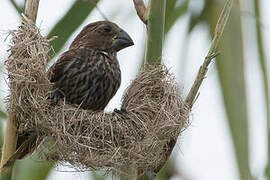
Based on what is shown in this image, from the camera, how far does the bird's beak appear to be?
263cm

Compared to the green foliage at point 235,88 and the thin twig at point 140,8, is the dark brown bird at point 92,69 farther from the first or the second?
the green foliage at point 235,88

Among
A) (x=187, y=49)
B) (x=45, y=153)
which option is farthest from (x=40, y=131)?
(x=187, y=49)

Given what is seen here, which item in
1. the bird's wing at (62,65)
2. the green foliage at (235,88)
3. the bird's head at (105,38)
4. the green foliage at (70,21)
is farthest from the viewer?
the bird's head at (105,38)

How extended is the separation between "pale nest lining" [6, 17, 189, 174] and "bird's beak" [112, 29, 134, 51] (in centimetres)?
63

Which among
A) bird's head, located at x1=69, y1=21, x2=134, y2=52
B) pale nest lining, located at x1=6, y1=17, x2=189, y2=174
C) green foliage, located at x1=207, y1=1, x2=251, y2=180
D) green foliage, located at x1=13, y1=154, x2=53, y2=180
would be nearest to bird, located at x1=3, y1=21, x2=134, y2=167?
bird's head, located at x1=69, y1=21, x2=134, y2=52

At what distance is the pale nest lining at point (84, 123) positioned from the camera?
5.73ft

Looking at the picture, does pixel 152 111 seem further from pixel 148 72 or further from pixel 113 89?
pixel 113 89

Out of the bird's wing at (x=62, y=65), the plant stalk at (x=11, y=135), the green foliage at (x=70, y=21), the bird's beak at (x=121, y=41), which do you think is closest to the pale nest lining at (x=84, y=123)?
the plant stalk at (x=11, y=135)

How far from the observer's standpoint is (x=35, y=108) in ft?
5.68

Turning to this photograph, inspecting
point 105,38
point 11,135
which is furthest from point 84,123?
point 105,38

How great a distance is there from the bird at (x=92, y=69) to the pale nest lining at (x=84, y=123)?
1.11 ft

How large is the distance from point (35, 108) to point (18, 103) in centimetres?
7

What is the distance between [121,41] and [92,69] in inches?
11.2

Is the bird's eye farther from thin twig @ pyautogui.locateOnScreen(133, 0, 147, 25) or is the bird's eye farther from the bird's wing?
thin twig @ pyautogui.locateOnScreen(133, 0, 147, 25)
